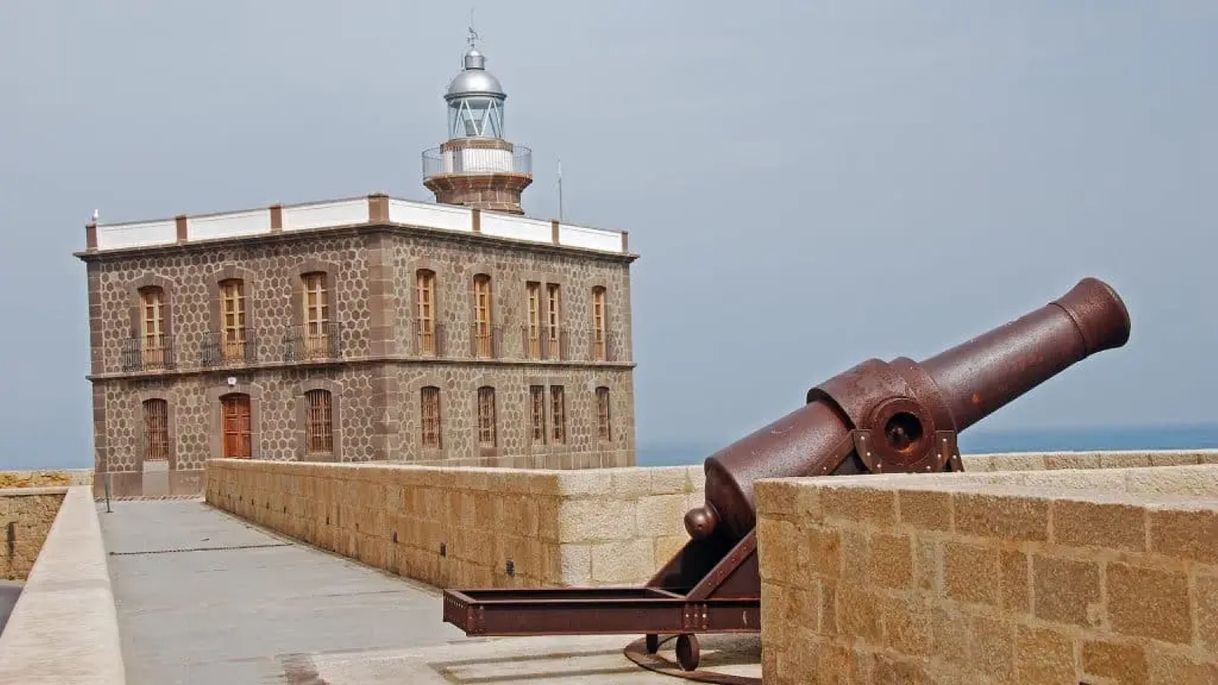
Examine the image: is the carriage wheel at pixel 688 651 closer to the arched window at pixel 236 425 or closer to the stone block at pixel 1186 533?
the stone block at pixel 1186 533

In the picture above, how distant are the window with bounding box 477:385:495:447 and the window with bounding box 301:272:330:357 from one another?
11.8 feet

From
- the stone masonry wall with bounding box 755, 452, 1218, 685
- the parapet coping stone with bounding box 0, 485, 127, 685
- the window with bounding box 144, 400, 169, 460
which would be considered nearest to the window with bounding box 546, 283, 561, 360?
the window with bounding box 144, 400, 169, 460

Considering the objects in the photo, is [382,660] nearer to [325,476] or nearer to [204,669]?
[204,669]

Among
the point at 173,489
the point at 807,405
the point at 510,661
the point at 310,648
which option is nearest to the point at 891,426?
the point at 807,405

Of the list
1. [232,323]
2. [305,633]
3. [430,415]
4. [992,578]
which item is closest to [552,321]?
[430,415]

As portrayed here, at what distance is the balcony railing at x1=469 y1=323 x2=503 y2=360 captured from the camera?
34906 mm

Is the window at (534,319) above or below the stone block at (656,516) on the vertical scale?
above

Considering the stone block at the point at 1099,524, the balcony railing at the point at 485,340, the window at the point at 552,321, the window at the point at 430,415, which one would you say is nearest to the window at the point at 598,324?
→ the window at the point at 552,321

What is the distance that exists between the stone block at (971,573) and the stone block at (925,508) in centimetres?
9

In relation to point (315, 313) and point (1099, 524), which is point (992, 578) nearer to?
point (1099, 524)

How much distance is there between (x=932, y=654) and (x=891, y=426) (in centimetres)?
216

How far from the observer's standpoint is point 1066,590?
477 cm

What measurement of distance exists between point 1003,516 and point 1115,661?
674 millimetres

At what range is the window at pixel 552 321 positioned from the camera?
123 ft
